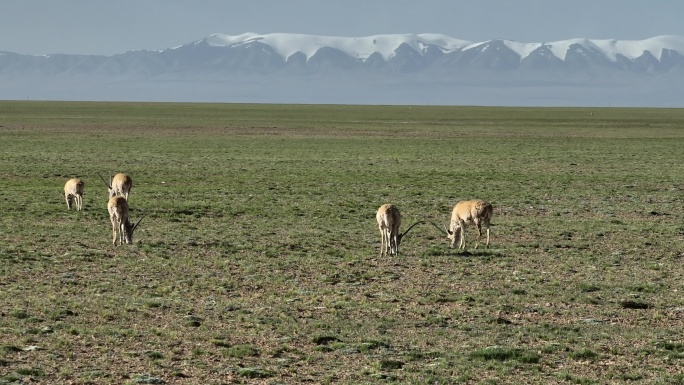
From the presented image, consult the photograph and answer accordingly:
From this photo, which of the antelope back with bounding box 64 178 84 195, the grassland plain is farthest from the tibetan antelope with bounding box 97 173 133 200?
the antelope back with bounding box 64 178 84 195

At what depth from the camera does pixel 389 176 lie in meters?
45.0

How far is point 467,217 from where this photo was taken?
22438 millimetres

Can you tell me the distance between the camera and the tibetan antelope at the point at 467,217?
22203 millimetres

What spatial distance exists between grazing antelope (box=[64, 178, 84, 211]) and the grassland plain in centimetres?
40

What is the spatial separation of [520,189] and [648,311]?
2263 centimetres

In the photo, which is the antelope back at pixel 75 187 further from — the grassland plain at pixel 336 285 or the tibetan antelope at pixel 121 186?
the tibetan antelope at pixel 121 186

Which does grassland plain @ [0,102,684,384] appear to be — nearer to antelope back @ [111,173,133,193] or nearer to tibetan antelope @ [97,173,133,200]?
tibetan antelope @ [97,173,133,200]

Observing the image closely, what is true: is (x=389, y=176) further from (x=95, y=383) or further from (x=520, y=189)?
(x=95, y=383)

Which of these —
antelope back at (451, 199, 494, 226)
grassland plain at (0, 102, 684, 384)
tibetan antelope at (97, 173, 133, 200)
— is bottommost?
grassland plain at (0, 102, 684, 384)

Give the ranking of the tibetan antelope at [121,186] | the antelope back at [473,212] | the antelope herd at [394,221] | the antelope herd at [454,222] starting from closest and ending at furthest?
the antelope herd at [454,222] < the antelope herd at [394,221] < the antelope back at [473,212] < the tibetan antelope at [121,186]

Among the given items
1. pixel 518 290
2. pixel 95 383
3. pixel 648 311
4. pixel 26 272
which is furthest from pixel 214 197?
pixel 95 383

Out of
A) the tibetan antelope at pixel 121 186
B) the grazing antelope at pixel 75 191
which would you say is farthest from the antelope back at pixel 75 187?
the tibetan antelope at pixel 121 186

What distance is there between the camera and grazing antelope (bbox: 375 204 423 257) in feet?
69.1

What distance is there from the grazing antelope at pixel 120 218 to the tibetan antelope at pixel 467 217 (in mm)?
7209
